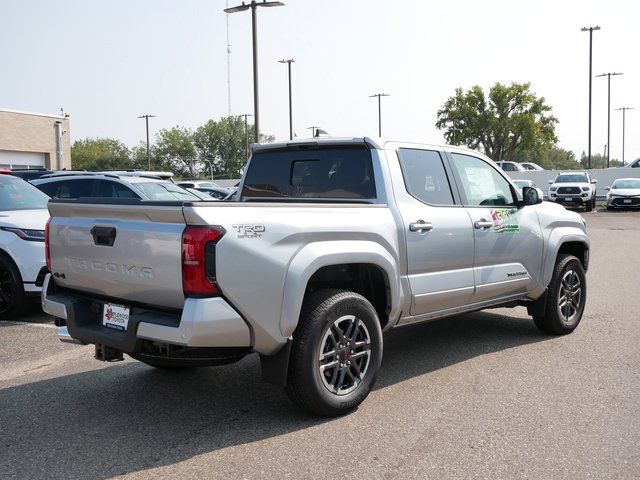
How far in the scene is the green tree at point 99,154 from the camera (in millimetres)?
99000

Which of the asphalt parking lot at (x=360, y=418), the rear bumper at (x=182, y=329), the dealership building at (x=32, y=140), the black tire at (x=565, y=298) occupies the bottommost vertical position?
the asphalt parking lot at (x=360, y=418)

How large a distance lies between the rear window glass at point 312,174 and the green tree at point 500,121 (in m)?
60.1

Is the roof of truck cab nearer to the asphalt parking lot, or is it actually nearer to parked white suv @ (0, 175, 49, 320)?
the asphalt parking lot

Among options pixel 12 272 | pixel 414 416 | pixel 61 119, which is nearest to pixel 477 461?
pixel 414 416

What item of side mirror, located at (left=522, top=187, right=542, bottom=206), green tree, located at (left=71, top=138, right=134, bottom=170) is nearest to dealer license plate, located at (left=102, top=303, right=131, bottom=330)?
side mirror, located at (left=522, top=187, right=542, bottom=206)

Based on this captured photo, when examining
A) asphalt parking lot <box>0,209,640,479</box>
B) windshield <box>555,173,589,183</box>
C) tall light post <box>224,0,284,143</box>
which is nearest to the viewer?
asphalt parking lot <box>0,209,640,479</box>

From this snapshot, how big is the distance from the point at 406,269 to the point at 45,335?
4092 millimetres

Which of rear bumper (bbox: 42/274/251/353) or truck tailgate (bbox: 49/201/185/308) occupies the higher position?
truck tailgate (bbox: 49/201/185/308)

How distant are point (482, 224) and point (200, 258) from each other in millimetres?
2921

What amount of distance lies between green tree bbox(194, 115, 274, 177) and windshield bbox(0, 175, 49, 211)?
324ft

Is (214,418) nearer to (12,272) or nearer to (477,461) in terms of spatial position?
(477,461)

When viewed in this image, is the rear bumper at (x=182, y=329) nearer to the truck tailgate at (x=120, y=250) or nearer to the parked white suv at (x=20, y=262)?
the truck tailgate at (x=120, y=250)

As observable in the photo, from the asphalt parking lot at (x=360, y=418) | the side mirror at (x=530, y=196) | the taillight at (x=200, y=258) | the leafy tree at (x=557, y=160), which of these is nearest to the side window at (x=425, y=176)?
the side mirror at (x=530, y=196)

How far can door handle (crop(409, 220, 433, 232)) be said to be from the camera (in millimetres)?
5180
